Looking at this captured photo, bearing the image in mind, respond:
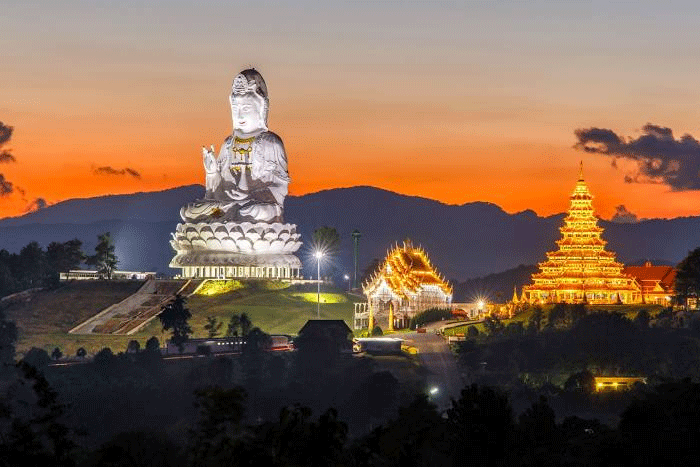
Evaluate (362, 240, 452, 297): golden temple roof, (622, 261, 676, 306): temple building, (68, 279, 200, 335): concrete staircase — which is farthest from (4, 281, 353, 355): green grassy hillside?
(622, 261, 676, 306): temple building

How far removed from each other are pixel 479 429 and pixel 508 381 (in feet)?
129

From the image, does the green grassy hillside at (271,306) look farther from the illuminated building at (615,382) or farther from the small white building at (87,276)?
the illuminated building at (615,382)

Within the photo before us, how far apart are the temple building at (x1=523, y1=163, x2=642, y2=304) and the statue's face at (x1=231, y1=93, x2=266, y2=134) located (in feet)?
72.2

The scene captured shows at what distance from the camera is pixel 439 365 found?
11469 cm

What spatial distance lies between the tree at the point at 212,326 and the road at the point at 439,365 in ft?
36.4

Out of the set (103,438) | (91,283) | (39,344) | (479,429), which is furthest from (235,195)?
(479,429)

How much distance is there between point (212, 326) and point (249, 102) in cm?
2175

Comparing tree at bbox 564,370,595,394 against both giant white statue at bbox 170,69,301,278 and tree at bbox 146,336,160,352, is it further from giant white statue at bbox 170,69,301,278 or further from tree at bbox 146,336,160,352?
giant white statue at bbox 170,69,301,278

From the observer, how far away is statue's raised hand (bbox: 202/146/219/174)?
468 feet

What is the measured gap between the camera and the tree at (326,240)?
15712 cm

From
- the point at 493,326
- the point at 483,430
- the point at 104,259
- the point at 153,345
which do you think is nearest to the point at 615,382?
the point at 493,326

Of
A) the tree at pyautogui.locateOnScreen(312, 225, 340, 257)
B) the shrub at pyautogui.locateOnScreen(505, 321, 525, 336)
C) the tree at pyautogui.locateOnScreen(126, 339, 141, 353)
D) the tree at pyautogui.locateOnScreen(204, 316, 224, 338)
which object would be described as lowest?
the tree at pyautogui.locateOnScreen(126, 339, 141, 353)

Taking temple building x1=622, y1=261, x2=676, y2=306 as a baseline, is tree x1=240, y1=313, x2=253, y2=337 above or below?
below

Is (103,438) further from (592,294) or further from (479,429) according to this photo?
(592,294)
